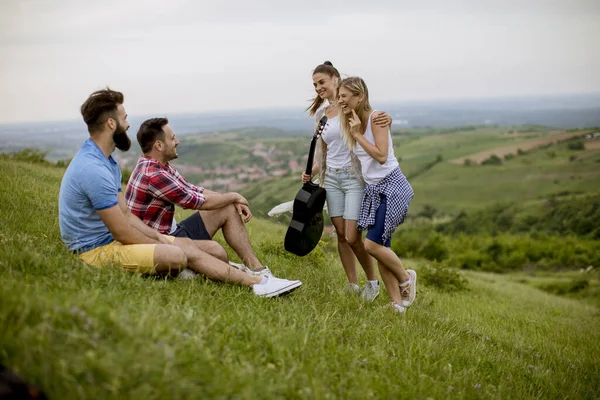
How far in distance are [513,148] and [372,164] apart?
141980 mm

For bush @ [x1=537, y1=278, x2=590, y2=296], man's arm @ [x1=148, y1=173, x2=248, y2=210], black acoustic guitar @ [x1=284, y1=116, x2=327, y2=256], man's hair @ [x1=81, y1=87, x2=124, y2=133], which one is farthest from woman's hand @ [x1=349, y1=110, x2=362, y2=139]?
bush @ [x1=537, y1=278, x2=590, y2=296]

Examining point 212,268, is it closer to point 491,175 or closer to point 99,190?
point 99,190

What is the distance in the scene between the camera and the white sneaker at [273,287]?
5035 millimetres

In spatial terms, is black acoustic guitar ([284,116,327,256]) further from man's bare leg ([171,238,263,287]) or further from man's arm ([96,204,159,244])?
man's arm ([96,204,159,244])

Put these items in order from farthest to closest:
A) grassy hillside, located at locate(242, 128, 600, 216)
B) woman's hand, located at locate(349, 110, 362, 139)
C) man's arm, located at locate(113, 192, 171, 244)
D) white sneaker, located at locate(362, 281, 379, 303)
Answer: grassy hillside, located at locate(242, 128, 600, 216) → white sneaker, located at locate(362, 281, 379, 303) → woman's hand, located at locate(349, 110, 362, 139) → man's arm, located at locate(113, 192, 171, 244)

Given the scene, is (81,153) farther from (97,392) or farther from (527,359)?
(527,359)

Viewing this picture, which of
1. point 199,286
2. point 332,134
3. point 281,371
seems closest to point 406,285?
point 332,134

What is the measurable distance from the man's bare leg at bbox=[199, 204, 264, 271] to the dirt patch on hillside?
12314cm

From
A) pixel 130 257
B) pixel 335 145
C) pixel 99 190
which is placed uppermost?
pixel 335 145

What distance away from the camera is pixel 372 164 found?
19.4 feet

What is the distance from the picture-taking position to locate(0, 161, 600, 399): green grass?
2697 millimetres

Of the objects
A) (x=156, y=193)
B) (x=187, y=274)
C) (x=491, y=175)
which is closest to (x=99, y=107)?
(x=156, y=193)

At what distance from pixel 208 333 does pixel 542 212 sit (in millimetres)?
94792

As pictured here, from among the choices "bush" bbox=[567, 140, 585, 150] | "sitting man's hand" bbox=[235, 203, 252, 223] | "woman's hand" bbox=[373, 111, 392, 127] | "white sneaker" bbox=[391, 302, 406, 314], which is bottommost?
"bush" bbox=[567, 140, 585, 150]
